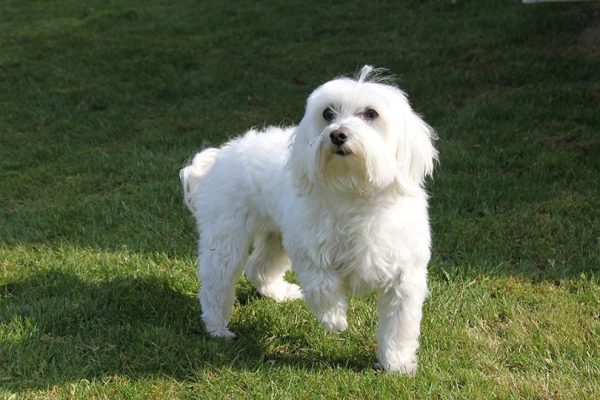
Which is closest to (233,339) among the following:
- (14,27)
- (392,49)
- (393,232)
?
(393,232)

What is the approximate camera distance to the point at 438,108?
25.4ft

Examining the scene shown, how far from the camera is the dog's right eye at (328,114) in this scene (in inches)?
132

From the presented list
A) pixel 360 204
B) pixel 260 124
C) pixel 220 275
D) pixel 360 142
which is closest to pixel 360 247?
pixel 360 204

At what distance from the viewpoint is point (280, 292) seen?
15.0 ft

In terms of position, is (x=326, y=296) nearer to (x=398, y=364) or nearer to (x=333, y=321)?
(x=333, y=321)

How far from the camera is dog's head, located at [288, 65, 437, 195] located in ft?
10.5

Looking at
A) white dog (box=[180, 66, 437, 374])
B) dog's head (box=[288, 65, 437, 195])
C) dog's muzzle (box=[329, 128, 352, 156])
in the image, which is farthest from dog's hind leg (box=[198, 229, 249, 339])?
dog's muzzle (box=[329, 128, 352, 156])

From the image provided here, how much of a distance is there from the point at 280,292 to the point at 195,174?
2.88 feet

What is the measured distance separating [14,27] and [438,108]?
8.05 meters

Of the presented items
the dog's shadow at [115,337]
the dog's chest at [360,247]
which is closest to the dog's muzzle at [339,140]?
the dog's chest at [360,247]

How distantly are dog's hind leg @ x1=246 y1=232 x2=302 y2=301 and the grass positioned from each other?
0.12 metres

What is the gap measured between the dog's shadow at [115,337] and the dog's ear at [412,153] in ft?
3.38

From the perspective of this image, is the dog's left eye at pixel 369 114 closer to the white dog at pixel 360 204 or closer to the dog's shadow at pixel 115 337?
the white dog at pixel 360 204

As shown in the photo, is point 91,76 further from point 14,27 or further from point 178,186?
point 178,186
